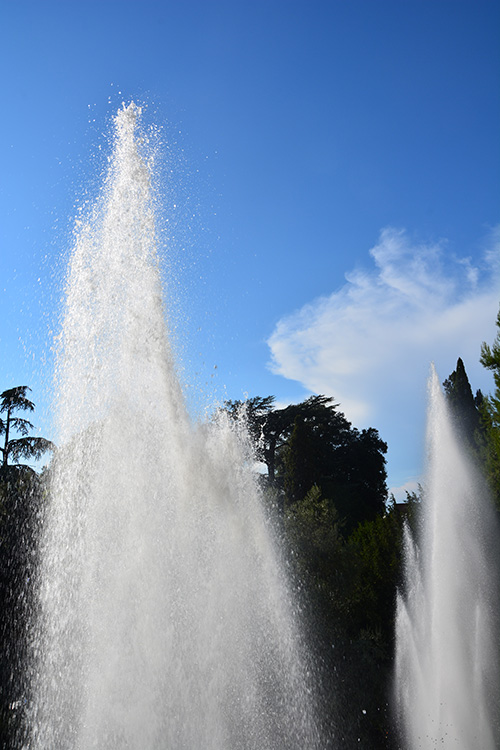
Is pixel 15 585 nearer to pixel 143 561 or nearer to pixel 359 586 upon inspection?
pixel 143 561

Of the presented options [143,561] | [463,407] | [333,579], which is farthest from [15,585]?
[463,407]

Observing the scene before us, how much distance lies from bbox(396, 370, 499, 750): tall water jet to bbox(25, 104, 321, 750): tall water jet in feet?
7.51

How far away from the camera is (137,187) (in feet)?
39.0

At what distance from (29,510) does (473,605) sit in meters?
11.0

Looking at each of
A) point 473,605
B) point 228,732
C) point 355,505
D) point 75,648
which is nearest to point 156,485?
point 75,648

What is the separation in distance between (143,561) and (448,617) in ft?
23.2

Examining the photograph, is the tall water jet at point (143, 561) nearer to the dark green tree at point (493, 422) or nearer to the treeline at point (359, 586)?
the treeline at point (359, 586)

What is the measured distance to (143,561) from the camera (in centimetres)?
850

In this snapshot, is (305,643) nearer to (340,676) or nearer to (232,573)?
(340,676)

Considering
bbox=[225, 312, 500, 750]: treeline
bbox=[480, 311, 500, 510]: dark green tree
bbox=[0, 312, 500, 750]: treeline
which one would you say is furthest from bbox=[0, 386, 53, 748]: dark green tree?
bbox=[480, 311, 500, 510]: dark green tree

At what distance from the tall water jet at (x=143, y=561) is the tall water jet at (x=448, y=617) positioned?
2.29 metres

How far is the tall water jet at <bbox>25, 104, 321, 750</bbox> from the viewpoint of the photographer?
7445 mm

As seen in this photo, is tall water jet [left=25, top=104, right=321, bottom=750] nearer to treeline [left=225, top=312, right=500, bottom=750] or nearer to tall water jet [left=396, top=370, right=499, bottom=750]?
treeline [left=225, top=312, right=500, bottom=750]

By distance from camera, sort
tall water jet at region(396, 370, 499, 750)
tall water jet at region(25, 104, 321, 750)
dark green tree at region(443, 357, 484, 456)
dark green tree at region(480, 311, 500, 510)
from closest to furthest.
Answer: tall water jet at region(25, 104, 321, 750) → tall water jet at region(396, 370, 499, 750) → dark green tree at region(480, 311, 500, 510) → dark green tree at region(443, 357, 484, 456)
